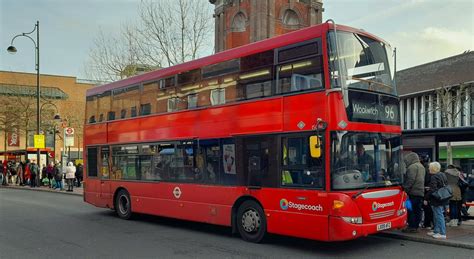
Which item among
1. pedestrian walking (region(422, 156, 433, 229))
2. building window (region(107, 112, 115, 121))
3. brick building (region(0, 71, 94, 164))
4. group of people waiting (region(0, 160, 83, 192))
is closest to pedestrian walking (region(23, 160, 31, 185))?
group of people waiting (region(0, 160, 83, 192))

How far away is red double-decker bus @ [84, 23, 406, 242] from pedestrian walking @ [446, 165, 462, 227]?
211 centimetres

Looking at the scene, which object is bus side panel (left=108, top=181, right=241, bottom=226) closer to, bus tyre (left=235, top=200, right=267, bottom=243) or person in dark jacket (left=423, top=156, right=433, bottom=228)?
bus tyre (left=235, top=200, right=267, bottom=243)

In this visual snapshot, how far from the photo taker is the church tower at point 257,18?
31.8 meters

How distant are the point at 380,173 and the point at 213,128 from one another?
12.9 ft

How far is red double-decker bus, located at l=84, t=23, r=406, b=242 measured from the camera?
8094 mm

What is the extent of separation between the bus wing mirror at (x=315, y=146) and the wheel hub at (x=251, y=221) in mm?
2033

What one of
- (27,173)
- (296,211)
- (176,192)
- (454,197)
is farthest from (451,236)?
(27,173)

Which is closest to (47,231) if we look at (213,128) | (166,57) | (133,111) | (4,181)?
(133,111)

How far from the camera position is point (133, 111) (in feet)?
43.5

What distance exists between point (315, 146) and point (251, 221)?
2395 millimetres

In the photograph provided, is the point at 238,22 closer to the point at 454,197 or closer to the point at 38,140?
the point at 38,140

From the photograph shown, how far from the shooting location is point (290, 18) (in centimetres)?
3350

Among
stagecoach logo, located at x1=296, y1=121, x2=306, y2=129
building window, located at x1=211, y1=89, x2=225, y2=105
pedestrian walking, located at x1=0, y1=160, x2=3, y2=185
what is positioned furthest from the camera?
pedestrian walking, located at x1=0, y1=160, x2=3, y2=185

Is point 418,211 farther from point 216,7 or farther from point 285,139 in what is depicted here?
point 216,7
